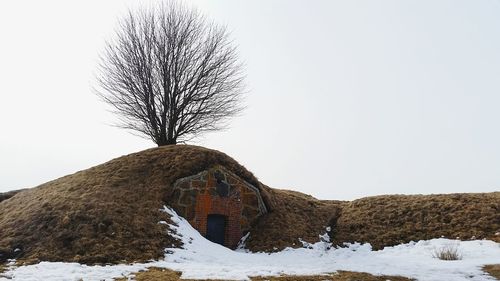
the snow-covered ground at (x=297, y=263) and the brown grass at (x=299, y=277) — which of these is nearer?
the brown grass at (x=299, y=277)

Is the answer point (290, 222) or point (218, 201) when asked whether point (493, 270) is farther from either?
point (218, 201)

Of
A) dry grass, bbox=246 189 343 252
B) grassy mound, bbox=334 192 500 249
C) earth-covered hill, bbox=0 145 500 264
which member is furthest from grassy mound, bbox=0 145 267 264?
grassy mound, bbox=334 192 500 249

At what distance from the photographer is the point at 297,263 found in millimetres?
14438

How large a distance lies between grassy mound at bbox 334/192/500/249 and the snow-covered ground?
711mm

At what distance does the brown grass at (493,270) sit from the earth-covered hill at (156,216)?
4218 millimetres

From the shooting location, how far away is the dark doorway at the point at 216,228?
57.2 ft

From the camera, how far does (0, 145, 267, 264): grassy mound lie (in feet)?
43.5

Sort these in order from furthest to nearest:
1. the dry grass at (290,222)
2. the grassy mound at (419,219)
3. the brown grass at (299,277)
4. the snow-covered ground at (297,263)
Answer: the dry grass at (290,222) < the grassy mound at (419,219) < the snow-covered ground at (297,263) < the brown grass at (299,277)

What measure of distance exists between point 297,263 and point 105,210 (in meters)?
6.81

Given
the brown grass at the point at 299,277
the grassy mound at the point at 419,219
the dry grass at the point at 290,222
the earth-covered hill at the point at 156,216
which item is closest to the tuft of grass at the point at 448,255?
the grassy mound at the point at 419,219

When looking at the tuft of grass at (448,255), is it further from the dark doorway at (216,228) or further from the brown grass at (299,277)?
the dark doorway at (216,228)

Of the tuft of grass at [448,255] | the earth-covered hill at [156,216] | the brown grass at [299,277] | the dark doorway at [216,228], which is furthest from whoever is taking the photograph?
the dark doorway at [216,228]

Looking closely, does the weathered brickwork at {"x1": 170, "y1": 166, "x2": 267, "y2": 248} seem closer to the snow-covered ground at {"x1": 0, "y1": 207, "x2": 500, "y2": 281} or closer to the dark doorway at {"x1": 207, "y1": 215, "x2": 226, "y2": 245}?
the dark doorway at {"x1": 207, "y1": 215, "x2": 226, "y2": 245}

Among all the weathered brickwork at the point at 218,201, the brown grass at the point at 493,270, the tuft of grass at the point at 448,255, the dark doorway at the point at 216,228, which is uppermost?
the weathered brickwork at the point at 218,201
